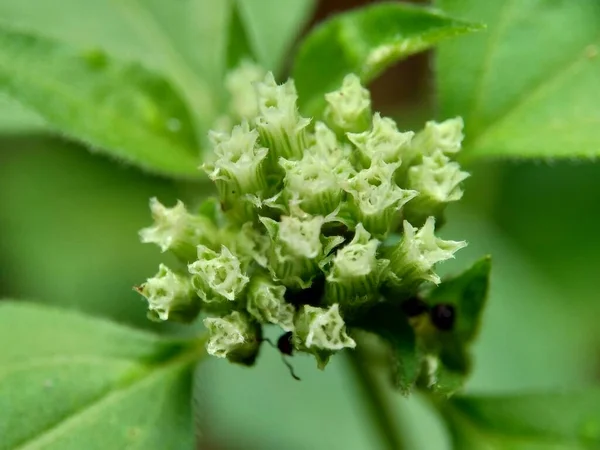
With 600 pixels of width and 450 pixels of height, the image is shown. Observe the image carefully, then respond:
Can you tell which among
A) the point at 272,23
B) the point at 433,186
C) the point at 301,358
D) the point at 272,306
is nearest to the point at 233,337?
the point at 272,306

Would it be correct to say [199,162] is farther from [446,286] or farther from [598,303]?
[598,303]

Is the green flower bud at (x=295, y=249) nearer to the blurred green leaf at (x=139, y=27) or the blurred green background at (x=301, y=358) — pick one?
the blurred green leaf at (x=139, y=27)

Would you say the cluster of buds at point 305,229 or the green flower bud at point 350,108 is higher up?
the green flower bud at point 350,108

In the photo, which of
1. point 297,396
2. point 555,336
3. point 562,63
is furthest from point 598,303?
point 562,63

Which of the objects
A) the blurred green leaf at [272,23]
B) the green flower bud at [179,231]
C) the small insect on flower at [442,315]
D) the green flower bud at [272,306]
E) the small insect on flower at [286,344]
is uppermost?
the blurred green leaf at [272,23]

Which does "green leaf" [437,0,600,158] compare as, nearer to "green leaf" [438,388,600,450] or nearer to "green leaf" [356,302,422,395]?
"green leaf" [356,302,422,395]

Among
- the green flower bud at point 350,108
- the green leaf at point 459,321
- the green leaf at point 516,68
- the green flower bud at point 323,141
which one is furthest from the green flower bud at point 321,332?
the green leaf at point 516,68
